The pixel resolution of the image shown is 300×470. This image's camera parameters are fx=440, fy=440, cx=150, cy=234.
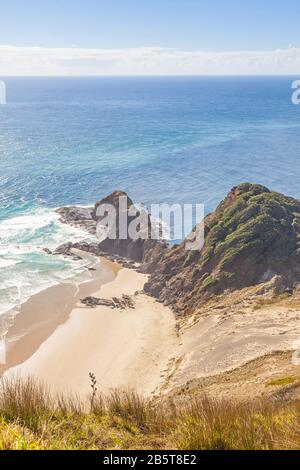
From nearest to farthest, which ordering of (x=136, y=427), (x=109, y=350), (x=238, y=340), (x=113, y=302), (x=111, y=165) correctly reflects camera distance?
1. (x=136, y=427)
2. (x=238, y=340)
3. (x=109, y=350)
4. (x=113, y=302)
5. (x=111, y=165)

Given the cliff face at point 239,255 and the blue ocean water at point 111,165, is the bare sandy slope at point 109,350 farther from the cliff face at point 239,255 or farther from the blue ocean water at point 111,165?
the blue ocean water at point 111,165

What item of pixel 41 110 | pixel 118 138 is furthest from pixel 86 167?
pixel 41 110

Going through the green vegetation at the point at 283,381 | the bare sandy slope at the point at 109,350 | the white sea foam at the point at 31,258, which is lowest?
the bare sandy slope at the point at 109,350

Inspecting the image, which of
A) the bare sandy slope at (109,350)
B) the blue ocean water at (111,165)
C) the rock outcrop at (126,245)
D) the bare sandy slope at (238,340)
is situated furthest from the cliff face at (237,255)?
the blue ocean water at (111,165)

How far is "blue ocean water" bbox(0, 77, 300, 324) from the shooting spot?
49250mm

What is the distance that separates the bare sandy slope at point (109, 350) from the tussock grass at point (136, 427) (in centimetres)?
1382

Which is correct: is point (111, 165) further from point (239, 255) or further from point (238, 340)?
point (238, 340)

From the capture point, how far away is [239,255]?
32.8 metres

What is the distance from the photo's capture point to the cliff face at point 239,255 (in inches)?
1264

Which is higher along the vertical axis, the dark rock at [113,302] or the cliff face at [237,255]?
the cliff face at [237,255]

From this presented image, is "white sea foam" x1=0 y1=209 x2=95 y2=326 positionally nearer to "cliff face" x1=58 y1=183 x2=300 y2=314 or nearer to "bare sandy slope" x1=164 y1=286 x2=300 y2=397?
"cliff face" x1=58 y1=183 x2=300 y2=314

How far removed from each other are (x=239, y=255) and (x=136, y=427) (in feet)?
81.6

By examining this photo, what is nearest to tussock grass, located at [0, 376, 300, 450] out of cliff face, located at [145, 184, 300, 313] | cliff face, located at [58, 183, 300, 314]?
cliff face, located at [58, 183, 300, 314]

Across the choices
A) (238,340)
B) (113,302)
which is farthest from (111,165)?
(238,340)
